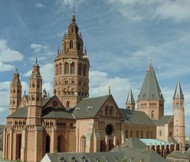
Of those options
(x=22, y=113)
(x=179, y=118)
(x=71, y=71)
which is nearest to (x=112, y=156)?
(x=22, y=113)

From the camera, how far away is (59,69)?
4190 inches

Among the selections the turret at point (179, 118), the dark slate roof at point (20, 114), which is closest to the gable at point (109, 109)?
the dark slate roof at point (20, 114)

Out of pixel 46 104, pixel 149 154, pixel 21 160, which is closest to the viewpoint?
pixel 149 154

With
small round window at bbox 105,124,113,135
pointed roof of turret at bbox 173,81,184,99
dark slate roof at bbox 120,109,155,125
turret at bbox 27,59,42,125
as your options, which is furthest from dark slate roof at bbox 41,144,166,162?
pointed roof of turret at bbox 173,81,184,99

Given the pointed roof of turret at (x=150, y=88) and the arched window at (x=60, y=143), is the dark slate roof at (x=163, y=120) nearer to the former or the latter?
the pointed roof of turret at (x=150, y=88)

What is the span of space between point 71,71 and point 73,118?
18609 mm

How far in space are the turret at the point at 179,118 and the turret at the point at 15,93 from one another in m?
48.6

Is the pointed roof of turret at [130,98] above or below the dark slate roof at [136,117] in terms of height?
above

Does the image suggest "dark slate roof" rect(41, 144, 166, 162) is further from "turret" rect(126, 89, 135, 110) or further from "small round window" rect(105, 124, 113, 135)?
"turret" rect(126, 89, 135, 110)

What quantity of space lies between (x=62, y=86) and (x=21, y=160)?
1092 inches

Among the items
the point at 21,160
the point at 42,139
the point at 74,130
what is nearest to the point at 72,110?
the point at 74,130

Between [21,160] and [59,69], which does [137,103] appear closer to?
[59,69]

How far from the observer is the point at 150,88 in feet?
399

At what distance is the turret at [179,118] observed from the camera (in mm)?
113812
